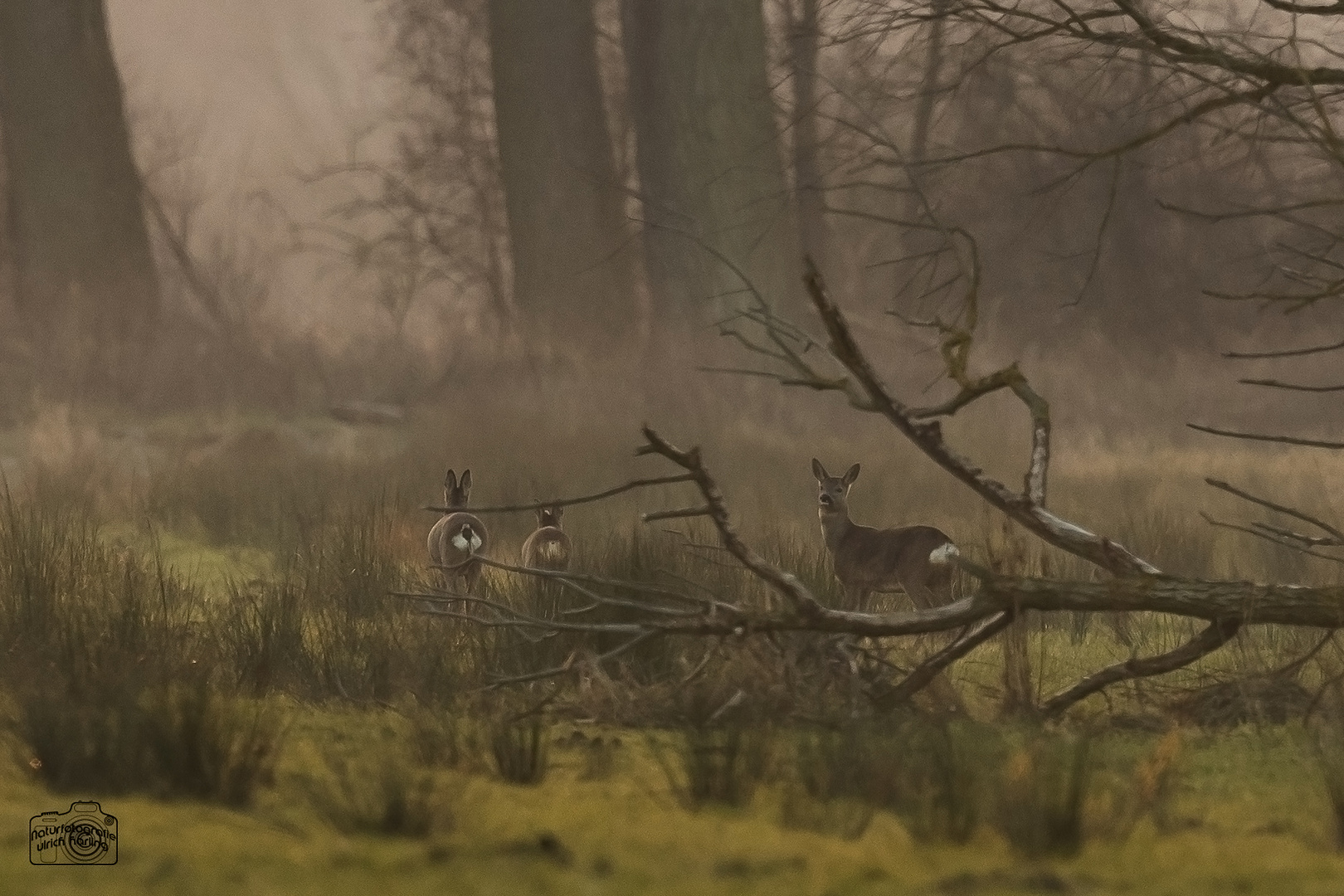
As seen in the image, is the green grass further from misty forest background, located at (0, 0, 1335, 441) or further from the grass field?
misty forest background, located at (0, 0, 1335, 441)

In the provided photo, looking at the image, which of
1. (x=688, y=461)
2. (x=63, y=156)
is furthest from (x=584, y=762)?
(x=63, y=156)

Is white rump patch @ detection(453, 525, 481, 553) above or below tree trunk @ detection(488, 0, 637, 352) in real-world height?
below

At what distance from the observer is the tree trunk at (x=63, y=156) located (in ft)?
58.0

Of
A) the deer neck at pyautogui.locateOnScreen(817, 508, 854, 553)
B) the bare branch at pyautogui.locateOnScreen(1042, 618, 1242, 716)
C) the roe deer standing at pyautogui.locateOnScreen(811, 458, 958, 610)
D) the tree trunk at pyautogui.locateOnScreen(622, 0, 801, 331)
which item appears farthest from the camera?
the tree trunk at pyautogui.locateOnScreen(622, 0, 801, 331)

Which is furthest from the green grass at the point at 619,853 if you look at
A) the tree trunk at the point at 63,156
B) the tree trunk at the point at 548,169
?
the tree trunk at the point at 63,156

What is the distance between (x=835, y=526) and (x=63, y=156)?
11969mm

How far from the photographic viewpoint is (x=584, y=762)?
4.80m

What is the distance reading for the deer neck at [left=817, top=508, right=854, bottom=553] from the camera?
27.1ft

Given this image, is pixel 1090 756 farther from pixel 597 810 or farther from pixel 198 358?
pixel 198 358

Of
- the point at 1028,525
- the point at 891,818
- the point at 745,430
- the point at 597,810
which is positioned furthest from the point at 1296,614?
the point at 745,430

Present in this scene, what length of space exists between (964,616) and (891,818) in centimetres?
113

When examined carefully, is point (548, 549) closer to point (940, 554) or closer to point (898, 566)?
point (898, 566)

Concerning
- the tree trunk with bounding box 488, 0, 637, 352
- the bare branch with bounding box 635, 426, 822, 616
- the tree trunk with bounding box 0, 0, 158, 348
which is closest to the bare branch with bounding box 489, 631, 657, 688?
the bare branch with bounding box 635, 426, 822, 616

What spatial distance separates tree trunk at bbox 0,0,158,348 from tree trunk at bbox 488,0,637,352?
3679mm
